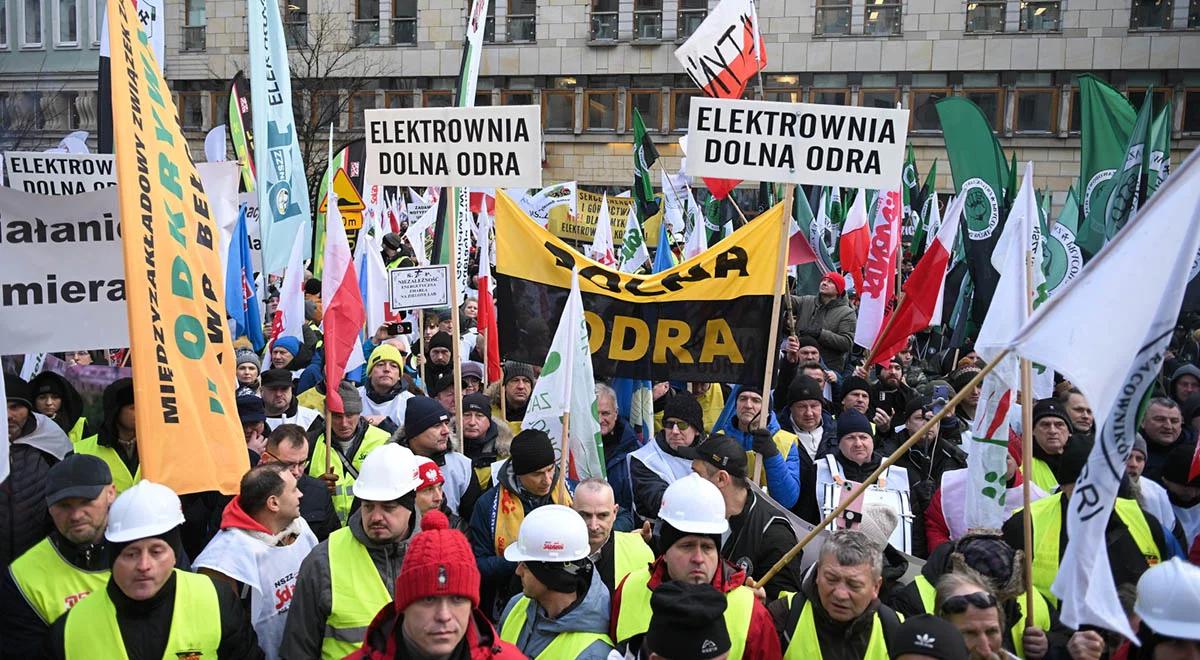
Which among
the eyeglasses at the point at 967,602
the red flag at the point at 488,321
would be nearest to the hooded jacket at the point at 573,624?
the eyeglasses at the point at 967,602

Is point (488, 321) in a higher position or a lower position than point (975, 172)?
lower

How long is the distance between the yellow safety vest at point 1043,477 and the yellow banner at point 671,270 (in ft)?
5.59

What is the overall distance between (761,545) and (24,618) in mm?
2994

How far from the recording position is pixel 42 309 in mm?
5656

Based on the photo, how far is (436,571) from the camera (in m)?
3.31

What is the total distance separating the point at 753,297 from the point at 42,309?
12.3 feet

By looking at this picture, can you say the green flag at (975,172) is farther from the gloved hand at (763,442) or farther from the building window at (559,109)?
the building window at (559,109)

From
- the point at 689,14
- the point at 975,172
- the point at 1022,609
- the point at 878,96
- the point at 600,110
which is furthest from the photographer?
the point at 600,110

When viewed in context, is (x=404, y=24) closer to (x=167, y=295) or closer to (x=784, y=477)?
(x=784, y=477)

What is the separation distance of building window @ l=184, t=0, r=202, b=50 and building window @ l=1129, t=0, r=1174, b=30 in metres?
30.3

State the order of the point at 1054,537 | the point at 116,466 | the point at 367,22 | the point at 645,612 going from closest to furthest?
the point at 645,612
the point at 1054,537
the point at 116,466
the point at 367,22

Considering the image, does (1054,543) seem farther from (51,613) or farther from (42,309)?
(42,309)

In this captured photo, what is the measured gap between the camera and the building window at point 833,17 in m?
35.4

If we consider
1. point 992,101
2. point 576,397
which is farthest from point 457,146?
point 992,101
